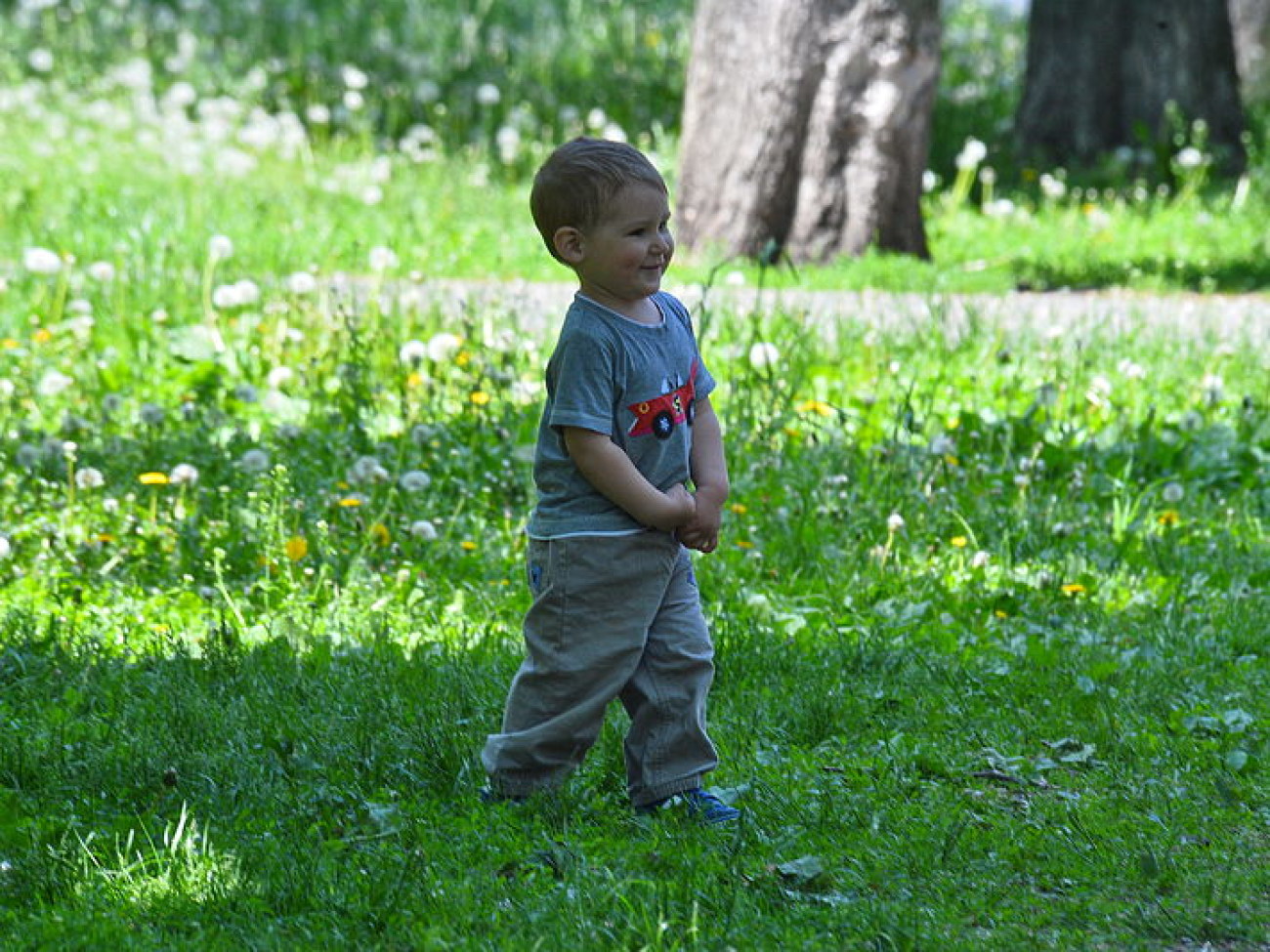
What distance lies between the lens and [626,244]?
3217mm

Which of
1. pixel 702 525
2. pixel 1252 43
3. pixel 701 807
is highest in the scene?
pixel 1252 43

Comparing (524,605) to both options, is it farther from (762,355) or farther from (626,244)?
(762,355)

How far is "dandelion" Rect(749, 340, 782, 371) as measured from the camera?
20.5ft

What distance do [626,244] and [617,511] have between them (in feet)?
1.63

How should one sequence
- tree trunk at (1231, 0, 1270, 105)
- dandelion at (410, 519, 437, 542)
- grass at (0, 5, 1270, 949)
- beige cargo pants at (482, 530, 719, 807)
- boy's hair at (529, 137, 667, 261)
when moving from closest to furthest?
grass at (0, 5, 1270, 949) < boy's hair at (529, 137, 667, 261) < beige cargo pants at (482, 530, 719, 807) < dandelion at (410, 519, 437, 542) < tree trunk at (1231, 0, 1270, 105)

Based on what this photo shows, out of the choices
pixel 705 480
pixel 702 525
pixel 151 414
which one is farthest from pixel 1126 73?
pixel 702 525

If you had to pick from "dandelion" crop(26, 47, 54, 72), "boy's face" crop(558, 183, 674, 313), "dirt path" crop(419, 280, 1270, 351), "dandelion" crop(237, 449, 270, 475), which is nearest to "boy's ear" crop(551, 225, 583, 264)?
"boy's face" crop(558, 183, 674, 313)

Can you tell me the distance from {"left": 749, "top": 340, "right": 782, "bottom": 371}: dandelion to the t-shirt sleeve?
9.80 feet

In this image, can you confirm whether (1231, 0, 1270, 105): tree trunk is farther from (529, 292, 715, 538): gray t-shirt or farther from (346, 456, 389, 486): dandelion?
(529, 292, 715, 538): gray t-shirt

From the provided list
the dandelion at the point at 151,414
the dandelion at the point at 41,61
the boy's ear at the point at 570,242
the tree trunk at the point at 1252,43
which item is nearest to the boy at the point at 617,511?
the boy's ear at the point at 570,242

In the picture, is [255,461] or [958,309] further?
[958,309]

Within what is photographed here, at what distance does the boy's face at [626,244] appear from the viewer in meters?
3.21

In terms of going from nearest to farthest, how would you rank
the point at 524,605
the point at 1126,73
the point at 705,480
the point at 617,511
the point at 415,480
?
the point at 617,511, the point at 705,480, the point at 524,605, the point at 415,480, the point at 1126,73

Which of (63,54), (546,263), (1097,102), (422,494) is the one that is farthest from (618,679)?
(63,54)
